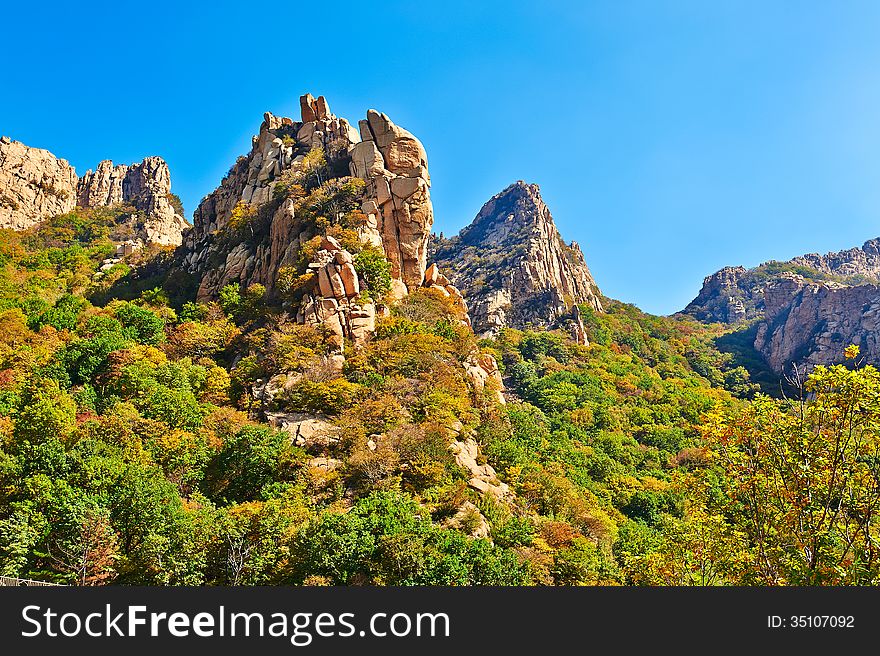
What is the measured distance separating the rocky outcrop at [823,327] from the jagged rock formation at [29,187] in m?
109

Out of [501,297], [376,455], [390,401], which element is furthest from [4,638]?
[501,297]

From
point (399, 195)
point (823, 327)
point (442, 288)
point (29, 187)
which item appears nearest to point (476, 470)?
point (442, 288)

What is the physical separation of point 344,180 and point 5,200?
5176 centimetres

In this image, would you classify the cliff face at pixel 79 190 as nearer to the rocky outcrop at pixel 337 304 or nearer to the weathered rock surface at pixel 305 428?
the rocky outcrop at pixel 337 304

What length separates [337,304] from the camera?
35.1 meters

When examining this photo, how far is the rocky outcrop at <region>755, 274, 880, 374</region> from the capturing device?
3484 inches

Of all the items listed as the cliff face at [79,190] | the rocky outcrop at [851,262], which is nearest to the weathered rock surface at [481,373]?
the cliff face at [79,190]

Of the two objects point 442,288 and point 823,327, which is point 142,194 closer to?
point 442,288

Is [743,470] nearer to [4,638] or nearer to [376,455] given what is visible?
[4,638]

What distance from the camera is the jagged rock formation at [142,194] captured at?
A: 77312mm

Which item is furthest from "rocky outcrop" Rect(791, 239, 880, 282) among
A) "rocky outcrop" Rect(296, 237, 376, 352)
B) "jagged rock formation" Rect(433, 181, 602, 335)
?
→ "rocky outcrop" Rect(296, 237, 376, 352)

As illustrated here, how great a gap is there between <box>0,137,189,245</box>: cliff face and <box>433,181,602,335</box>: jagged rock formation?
46167 mm

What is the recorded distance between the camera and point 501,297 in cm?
9231

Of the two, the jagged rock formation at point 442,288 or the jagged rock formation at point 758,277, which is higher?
the jagged rock formation at point 758,277
